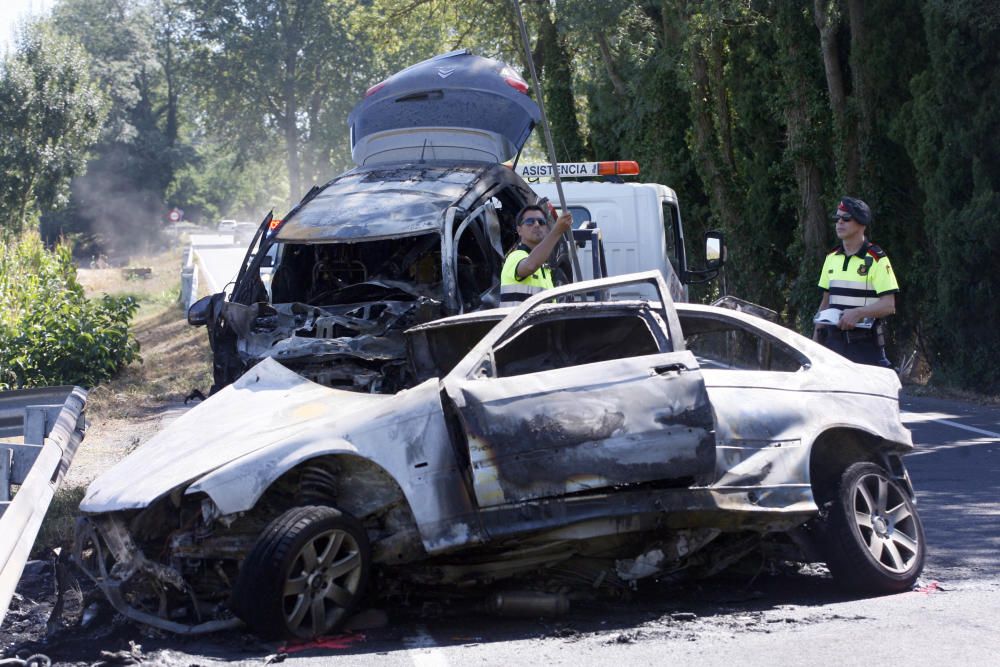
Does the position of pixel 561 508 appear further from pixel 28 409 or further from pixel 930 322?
pixel 930 322

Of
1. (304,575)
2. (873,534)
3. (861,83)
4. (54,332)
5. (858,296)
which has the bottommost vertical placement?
(873,534)

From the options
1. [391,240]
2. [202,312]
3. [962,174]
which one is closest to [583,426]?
[202,312]

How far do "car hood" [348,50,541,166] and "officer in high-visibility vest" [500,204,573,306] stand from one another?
3172mm

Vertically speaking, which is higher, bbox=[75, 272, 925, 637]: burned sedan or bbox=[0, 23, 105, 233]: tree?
bbox=[0, 23, 105, 233]: tree

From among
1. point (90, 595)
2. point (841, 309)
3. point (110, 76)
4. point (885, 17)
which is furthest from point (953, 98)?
point (110, 76)

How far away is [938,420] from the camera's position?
1265cm

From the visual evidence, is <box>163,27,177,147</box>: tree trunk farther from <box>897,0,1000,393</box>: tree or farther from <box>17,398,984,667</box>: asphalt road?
<box>17,398,984,667</box>: asphalt road

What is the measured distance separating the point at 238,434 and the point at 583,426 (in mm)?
1592

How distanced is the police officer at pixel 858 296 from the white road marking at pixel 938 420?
9.73 feet

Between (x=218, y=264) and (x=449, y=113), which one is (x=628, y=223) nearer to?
(x=449, y=113)

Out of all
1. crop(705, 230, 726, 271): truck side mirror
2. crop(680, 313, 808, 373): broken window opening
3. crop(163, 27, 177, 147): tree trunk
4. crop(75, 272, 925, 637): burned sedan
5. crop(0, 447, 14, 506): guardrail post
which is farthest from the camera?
crop(163, 27, 177, 147): tree trunk

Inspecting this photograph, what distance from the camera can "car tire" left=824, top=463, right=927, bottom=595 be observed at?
19.9 ft

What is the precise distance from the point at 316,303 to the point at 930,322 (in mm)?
10356

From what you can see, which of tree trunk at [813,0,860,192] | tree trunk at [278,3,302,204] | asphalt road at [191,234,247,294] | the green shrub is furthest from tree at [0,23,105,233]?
tree trunk at [278,3,302,204]
